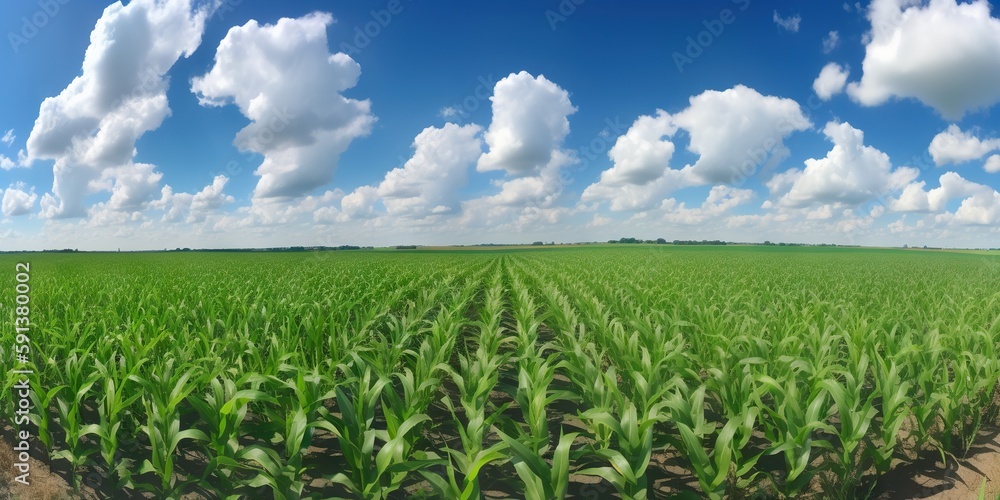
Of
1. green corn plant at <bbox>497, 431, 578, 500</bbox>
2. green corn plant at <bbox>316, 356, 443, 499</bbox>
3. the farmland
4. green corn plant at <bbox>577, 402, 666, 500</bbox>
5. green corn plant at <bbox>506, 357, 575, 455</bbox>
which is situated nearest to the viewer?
green corn plant at <bbox>497, 431, 578, 500</bbox>

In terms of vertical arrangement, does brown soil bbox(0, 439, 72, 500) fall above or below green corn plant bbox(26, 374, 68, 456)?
below

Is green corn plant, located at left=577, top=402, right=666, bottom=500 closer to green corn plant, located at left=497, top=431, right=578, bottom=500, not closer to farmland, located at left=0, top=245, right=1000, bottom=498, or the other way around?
farmland, located at left=0, top=245, right=1000, bottom=498

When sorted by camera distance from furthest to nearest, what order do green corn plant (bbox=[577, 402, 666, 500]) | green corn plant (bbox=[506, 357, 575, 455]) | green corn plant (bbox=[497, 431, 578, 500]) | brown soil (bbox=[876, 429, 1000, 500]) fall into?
brown soil (bbox=[876, 429, 1000, 500]) < green corn plant (bbox=[506, 357, 575, 455]) < green corn plant (bbox=[577, 402, 666, 500]) < green corn plant (bbox=[497, 431, 578, 500])

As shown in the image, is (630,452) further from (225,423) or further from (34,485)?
(34,485)

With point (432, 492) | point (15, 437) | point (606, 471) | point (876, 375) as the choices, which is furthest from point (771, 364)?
point (15, 437)

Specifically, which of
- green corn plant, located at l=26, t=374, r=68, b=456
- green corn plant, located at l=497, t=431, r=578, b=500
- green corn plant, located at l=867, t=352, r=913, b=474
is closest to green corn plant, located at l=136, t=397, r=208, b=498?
green corn plant, located at l=26, t=374, r=68, b=456

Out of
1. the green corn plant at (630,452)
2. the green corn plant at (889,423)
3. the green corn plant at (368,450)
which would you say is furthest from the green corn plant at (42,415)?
the green corn plant at (889,423)

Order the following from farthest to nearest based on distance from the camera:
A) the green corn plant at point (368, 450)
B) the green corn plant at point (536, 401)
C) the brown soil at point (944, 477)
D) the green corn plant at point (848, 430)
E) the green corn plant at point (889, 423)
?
1. the brown soil at point (944, 477)
2. the green corn plant at point (889, 423)
3. the green corn plant at point (848, 430)
4. the green corn plant at point (536, 401)
5. the green corn plant at point (368, 450)

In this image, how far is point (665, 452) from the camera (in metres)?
4.42

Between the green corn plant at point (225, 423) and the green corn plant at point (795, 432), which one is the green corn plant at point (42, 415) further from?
the green corn plant at point (795, 432)

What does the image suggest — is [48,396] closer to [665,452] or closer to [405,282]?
[665,452]

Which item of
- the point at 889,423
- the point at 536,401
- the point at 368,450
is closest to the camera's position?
the point at 368,450

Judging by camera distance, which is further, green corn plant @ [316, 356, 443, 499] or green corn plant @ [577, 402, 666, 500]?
green corn plant @ [316, 356, 443, 499]

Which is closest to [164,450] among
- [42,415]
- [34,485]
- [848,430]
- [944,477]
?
[42,415]
